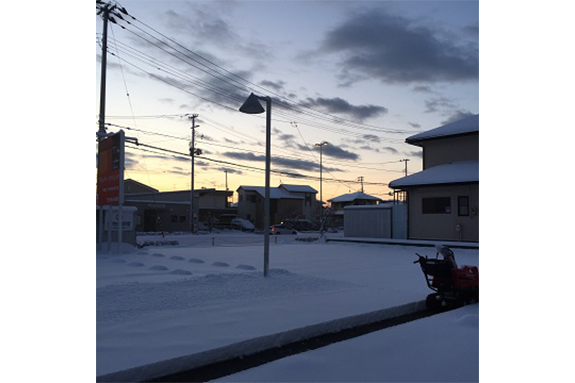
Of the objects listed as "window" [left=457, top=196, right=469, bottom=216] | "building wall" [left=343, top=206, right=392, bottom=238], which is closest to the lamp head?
"window" [left=457, top=196, right=469, bottom=216]

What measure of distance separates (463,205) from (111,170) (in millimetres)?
17139

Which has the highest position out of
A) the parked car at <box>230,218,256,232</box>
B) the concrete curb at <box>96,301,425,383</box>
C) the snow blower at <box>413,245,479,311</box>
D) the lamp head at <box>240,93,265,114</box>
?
the lamp head at <box>240,93,265,114</box>

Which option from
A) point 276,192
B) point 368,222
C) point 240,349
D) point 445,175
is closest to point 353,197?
point 276,192

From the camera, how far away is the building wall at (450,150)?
2394 centimetres

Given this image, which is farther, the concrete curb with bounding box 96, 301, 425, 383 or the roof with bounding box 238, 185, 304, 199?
the roof with bounding box 238, 185, 304, 199

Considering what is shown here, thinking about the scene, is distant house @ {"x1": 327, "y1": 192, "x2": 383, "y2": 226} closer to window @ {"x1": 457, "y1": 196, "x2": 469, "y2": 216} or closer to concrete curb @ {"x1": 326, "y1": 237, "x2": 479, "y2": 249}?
concrete curb @ {"x1": 326, "y1": 237, "x2": 479, "y2": 249}

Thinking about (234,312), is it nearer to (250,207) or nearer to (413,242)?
(413,242)

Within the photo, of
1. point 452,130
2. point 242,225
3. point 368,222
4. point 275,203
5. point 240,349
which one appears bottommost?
point 242,225

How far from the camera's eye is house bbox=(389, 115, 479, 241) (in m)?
22.2

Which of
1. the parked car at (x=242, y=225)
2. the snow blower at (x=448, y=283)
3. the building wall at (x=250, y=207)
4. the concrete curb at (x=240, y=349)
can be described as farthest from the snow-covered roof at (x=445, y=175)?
the building wall at (x=250, y=207)

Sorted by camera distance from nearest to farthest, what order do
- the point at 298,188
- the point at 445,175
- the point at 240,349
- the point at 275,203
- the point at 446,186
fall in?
the point at 240,349 < the point at 445,175 < the point at 446,186 < the point at 275,203 < the point at 298,188

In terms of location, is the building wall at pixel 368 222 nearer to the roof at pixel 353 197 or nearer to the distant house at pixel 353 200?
the distant house at pixel 353 200

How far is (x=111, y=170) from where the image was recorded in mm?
16766
